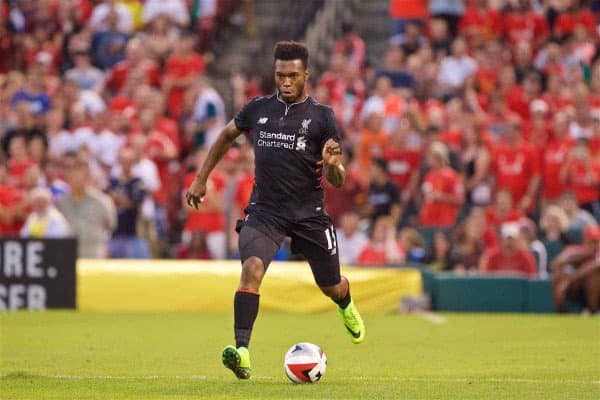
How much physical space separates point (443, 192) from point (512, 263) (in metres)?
1.90

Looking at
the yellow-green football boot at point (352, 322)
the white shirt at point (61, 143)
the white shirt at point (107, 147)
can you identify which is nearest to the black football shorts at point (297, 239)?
the yellow-green football boot at point (352, 322)

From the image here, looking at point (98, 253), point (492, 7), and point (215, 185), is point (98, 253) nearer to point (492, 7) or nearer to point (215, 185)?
point (215, 185)

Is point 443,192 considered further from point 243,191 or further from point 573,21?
point 573,21

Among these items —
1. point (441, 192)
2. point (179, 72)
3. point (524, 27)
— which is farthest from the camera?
point (524, 27)

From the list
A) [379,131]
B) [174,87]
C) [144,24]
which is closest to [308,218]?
[379,131]

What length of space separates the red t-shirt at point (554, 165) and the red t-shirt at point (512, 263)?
1.75 meters

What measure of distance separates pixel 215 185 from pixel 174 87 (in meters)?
3.34

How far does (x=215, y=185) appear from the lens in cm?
2242

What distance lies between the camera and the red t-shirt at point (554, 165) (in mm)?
22109

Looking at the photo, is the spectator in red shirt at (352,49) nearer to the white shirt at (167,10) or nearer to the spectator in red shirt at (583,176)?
the white shirt at (167,10)

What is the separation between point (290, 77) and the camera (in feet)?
36.8

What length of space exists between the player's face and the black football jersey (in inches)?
6.4

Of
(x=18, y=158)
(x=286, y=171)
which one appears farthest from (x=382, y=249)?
(x=286, y=171)

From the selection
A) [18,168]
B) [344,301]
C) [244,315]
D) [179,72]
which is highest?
[179,72]
